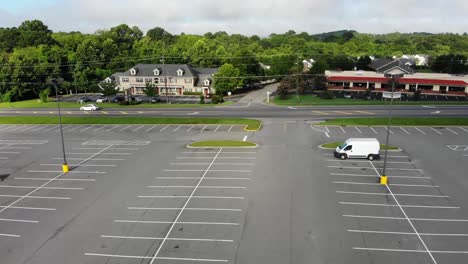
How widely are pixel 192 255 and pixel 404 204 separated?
601 inches

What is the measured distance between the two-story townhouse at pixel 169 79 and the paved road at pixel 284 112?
73.8 ft

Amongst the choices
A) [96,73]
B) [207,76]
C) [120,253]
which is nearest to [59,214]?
[120,253]

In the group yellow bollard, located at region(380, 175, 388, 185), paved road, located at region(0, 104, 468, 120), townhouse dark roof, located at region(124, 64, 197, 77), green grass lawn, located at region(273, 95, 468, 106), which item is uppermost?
townhouse dark roof, located at region(124, 64, 197, 77)

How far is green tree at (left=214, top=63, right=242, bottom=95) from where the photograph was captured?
8438 centimetres

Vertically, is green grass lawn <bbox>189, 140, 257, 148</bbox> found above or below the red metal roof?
below

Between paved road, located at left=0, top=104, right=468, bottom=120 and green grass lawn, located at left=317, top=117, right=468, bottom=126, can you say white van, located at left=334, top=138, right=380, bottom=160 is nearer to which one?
green grass lawn, located at left=317, top=117, right=468, bottom=126

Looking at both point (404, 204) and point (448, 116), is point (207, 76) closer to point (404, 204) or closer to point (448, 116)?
point (448, 116)

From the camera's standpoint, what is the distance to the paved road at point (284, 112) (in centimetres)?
5750

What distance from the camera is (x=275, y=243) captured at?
66.0 ft

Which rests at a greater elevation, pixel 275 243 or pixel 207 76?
pixel 207 76

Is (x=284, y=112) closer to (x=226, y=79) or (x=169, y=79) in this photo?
(x=226, y=79)

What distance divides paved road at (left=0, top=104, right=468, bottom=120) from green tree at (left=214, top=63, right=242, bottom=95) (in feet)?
50.2

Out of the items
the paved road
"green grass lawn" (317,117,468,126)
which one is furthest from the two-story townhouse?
"green grass lawn" (317,117,468,126)

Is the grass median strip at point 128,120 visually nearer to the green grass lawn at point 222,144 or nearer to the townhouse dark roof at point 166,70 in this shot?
the green grass lawn at point 222,144
